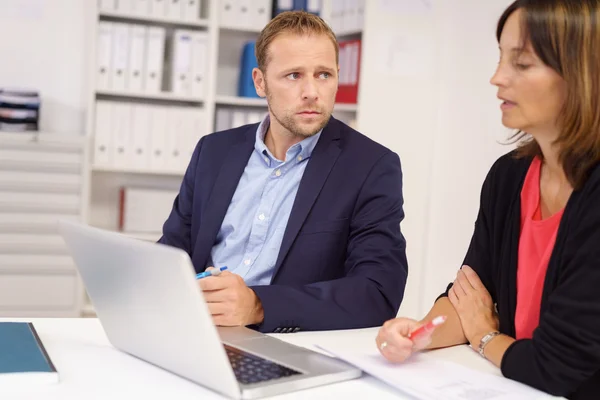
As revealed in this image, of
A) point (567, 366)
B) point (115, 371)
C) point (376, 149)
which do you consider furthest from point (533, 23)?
point (115, 371)

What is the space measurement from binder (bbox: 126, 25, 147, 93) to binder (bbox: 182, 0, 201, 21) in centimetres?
23

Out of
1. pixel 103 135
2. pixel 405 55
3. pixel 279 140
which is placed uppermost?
pixel 405 55

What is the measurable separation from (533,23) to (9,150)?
292cm

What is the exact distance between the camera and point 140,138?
3.90 metres

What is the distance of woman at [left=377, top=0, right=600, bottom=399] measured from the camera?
3.89ft

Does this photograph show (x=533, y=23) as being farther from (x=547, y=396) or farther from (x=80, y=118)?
(x=80, y=118)

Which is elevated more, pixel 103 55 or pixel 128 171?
pixel 103 55

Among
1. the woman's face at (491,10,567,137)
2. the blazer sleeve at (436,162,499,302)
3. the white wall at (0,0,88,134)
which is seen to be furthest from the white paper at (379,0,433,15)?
the woman's face at (491,10,567,137)

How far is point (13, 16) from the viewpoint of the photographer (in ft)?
13.1

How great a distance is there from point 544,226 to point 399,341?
362 millimetres

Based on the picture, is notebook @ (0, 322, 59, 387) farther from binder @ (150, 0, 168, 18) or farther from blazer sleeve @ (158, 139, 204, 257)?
binder @ (150, 0, 168, 18)

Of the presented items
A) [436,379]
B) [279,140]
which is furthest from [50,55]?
[436,379]

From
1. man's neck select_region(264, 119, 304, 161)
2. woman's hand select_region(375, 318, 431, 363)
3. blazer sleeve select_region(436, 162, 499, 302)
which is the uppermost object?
man's neck select_region(264, 119, 304, 161)

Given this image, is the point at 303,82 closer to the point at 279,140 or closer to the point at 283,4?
the point at 279,140
